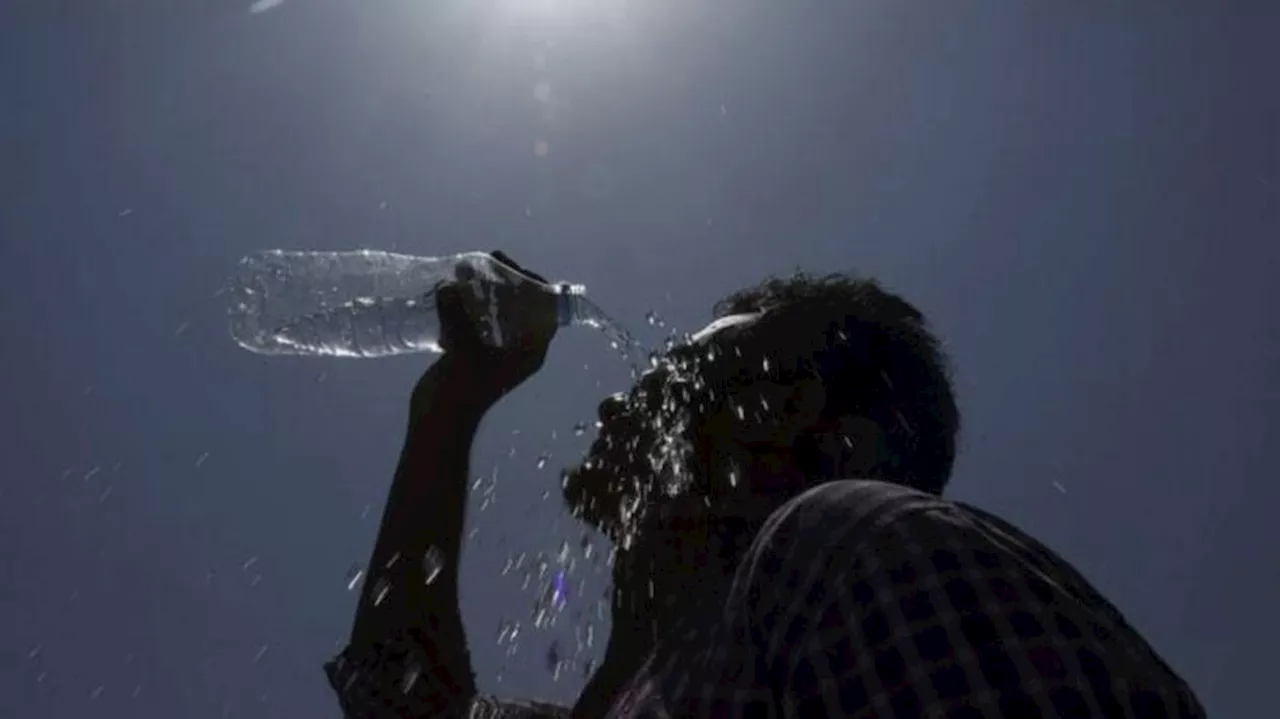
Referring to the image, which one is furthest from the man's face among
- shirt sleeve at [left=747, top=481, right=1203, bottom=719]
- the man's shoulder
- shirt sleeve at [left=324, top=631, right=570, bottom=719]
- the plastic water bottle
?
the plastic water bottle

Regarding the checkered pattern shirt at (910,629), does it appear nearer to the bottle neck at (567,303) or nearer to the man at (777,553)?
the man at (777,553)

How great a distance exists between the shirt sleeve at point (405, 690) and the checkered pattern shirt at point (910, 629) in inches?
62.2

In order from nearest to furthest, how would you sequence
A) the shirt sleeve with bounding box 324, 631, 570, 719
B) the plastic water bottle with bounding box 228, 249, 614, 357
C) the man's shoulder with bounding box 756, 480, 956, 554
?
the man's shoulder with bounding box 756, 480, 956, 554, the shirt sleeve with bounding box 324, 631, 570, 719, the plastic water bottle with bounding box 228, 249, 614, 357

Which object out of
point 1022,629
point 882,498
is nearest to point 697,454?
point 882,498

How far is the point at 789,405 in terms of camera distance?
7.13ft

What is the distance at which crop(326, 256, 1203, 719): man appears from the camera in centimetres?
110

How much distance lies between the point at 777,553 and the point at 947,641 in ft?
0.81

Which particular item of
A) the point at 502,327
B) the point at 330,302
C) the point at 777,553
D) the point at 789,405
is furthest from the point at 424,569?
the point at 330,302

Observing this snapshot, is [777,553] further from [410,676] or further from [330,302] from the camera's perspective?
[330,302]

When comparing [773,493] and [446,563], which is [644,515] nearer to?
[773,493]

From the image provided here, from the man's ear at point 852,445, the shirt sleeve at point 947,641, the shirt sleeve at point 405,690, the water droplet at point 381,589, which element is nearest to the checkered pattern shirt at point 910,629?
the shirt sleeve at point 947,641

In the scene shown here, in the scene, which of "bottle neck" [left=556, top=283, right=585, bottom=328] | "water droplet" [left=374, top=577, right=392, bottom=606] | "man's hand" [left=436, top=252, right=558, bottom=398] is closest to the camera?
"water droplet" [left=374, top=577, right=392, bottom=606]

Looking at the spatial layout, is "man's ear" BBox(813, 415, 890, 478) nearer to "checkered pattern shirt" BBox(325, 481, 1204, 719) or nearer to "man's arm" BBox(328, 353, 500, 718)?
"checkered pattern shirt" BBox(325, 481, 1204, 719)

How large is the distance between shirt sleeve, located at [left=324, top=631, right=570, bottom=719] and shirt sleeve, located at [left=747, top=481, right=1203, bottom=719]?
5.85 feet
